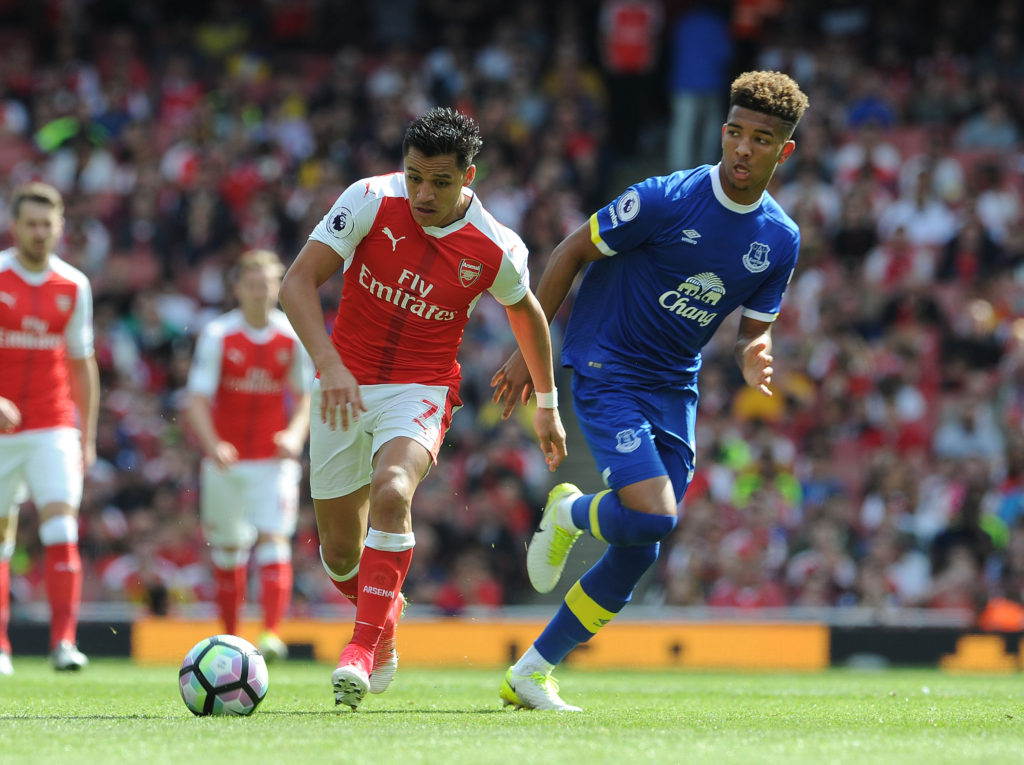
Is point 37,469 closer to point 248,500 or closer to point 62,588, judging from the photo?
point 62,588

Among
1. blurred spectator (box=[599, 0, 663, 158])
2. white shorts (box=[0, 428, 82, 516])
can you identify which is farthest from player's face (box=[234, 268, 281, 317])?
blurred spectator (box=[599, 0, 663, 158])

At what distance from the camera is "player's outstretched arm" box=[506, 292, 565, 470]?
21.6ft

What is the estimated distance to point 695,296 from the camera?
682 centimetres

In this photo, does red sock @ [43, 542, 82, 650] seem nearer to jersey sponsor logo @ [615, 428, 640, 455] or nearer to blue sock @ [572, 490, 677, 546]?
blue sock @ [572, 490, 677, 546]

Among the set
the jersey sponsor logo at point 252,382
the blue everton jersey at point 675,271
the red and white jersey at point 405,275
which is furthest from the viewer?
the jersey sponsor logo at point 252,382

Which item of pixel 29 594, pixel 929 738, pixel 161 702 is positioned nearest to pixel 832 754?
pixel 929 738

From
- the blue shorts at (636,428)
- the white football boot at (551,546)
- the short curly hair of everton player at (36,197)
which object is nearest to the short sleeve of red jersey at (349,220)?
the blue shorts at (636,428)

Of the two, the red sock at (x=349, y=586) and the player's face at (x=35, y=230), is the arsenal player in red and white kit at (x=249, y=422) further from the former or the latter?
the red sock at (x=349, y=586)

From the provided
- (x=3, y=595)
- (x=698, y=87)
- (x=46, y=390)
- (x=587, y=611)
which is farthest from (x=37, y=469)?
(x=698, y=87)

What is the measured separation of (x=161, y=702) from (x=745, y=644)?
6.02 m

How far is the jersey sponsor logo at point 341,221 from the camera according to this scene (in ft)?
20.6

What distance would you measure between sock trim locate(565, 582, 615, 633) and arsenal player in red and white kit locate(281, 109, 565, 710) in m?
0.60

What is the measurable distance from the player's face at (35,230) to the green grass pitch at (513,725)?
8.39 ft

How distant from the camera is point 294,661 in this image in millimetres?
11805
